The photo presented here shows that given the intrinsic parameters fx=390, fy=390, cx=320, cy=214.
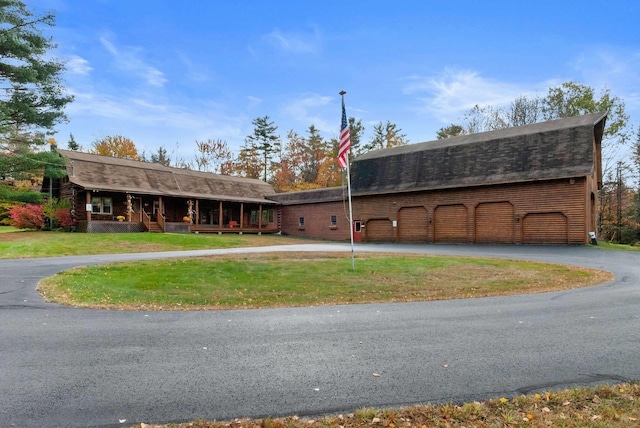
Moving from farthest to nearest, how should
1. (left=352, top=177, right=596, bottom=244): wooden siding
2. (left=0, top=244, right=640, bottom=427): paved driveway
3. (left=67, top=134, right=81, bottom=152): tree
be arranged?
(left=67, top=134, right=81, bottom=152): tree, (left=352, top=177, right=596, bottom=244): wooden siding, (left=0, top=244, right=640, bottom=427): paved driveway

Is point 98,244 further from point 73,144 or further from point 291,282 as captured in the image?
point 73,144

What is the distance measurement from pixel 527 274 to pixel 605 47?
43.6 ft

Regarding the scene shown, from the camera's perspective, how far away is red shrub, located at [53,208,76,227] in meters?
26.1

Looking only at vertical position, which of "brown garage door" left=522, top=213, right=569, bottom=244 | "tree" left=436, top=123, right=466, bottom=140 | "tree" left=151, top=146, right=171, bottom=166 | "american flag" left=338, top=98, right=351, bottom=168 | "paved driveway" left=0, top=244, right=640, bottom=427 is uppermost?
"tree" left=436, top=123, right=466, bottom=140

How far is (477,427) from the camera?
115 inches

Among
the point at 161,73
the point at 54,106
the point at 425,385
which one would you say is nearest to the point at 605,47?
the point at 425,385

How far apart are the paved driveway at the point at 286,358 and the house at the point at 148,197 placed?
2126 cm

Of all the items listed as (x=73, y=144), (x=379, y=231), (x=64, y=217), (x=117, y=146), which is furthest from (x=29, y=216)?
(x=73, y=144)

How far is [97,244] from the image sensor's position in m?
Result: 20.5

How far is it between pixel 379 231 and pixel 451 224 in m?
6.08


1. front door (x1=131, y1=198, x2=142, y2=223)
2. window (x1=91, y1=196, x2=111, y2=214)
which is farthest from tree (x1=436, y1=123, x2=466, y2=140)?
window (x1=91, y1=196, x2=111, y2=214)

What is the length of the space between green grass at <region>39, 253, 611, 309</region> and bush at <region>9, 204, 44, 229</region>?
19.1 meters

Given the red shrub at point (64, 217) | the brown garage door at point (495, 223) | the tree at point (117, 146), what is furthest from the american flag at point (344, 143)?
the tree at point (117, 146)

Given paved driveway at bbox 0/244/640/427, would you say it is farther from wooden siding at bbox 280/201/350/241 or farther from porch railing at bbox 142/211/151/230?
wooden siding at bbox 280/201/350/241
